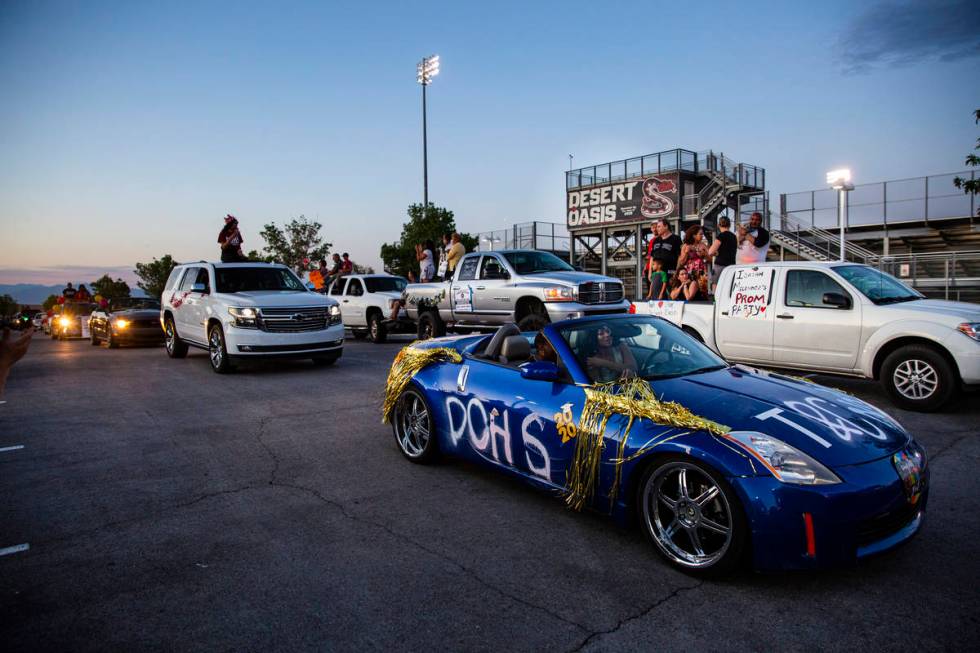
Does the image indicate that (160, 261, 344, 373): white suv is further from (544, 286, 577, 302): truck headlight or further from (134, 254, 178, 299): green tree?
(134, 254, 178, 299): green tree

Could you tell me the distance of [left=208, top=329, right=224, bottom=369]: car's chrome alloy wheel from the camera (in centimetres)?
1098

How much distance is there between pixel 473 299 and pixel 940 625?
11456mm

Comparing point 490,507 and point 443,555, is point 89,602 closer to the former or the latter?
point 443,555

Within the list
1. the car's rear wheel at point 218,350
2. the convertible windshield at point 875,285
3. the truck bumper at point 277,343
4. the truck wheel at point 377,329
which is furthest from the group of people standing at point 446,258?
the convertible windshield at point 875,285

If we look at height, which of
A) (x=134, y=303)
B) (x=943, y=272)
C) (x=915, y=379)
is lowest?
(x=915, y=379)

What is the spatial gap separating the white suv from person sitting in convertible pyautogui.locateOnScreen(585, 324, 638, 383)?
24.8 feet

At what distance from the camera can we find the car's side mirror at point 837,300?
302 inches

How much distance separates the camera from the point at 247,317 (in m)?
10.7

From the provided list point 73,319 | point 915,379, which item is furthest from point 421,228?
point 915,379

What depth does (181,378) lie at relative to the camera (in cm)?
1059

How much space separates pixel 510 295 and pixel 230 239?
230 inches

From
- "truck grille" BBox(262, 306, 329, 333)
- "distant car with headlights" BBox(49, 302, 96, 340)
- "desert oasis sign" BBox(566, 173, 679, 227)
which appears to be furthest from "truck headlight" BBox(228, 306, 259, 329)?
"desert oasis sign" BBox(566, 173, 679, 227)

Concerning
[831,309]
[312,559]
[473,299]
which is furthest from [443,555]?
[473,299]

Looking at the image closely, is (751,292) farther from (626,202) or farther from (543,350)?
(626,202)
